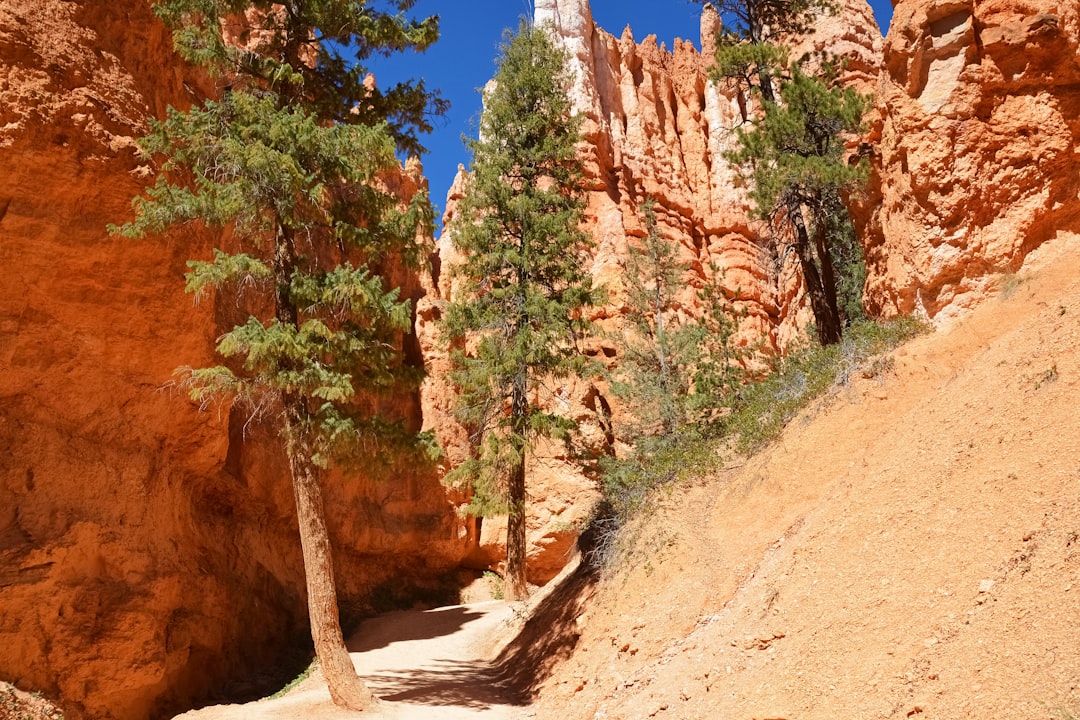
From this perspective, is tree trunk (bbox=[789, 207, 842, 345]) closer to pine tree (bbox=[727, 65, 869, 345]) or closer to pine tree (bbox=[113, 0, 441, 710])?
pine tree (bbox=[727, 65, 869, 345])

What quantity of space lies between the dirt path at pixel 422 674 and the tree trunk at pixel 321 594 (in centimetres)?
27

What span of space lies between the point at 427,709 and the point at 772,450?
19.2ft

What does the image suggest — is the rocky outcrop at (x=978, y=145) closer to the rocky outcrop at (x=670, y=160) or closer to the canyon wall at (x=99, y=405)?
the canyon wall at (x=99, y=405)

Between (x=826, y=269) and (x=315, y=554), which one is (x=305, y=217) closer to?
(x=315, y=554)

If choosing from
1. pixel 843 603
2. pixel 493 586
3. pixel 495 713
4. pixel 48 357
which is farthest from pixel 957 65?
pixel 493 586

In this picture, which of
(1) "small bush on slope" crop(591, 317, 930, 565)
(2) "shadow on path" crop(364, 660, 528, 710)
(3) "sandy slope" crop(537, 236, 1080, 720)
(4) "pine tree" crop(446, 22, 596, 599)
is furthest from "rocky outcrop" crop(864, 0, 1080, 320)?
(2) "shadow on path" crop(364, 660, 528, 710)

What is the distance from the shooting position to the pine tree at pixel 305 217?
909 centimetres

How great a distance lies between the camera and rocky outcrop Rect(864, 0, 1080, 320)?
1021 cm

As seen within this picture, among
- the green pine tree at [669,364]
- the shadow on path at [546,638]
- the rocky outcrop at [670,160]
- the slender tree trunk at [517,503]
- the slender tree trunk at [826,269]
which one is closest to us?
the shadow on path at [546,638]

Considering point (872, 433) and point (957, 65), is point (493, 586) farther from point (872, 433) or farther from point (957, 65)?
point (957, 65)

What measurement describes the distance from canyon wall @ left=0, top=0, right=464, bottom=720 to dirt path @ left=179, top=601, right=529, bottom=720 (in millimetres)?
1734

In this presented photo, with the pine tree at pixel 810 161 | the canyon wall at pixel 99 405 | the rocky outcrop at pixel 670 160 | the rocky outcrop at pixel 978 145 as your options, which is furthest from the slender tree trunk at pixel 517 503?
the rocky outcrop at pixel 670 160

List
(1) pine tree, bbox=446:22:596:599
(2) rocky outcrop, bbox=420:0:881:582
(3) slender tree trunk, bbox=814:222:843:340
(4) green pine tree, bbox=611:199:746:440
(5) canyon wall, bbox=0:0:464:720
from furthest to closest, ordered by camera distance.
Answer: (2) rocky outcrop, bbox=420:0:881:582
(1) pine tree, bbox=446:22:596:599
(4) green pine tree, bbox=611:199:746:440
(3) slender tree trunk, bbox=814:222:843:340
(5) canyon wall, bbox=0:0:464:720

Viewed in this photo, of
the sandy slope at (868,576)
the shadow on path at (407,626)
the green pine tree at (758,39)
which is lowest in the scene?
the shadow on path at (407,626)
